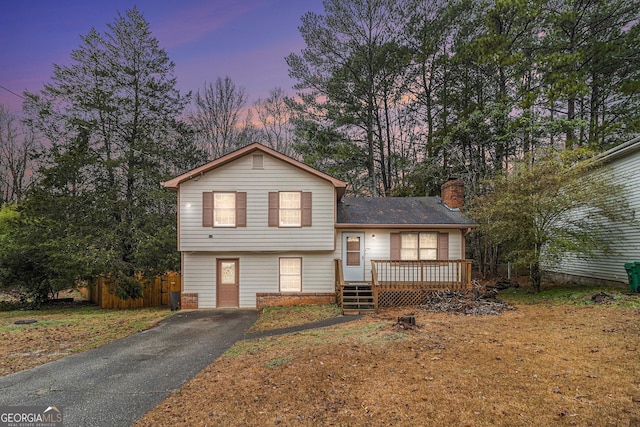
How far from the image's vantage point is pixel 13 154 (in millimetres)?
26391

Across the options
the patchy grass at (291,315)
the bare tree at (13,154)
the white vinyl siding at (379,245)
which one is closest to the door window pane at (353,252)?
the white vinyl siding at (379,245)

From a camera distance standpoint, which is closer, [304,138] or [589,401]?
[589,401]

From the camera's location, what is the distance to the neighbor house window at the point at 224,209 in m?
12.7

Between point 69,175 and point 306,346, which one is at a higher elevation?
point 69,175

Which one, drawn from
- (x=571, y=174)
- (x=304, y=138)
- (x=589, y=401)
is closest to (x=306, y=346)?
(x=589, y=401)

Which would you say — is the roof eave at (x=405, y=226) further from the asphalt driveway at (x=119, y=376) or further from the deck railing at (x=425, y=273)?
the asphalt driveway at (x=119, y=376)

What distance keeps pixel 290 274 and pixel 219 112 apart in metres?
18.2

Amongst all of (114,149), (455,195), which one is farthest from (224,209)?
(455,195)

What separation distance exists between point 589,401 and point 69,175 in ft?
65.4

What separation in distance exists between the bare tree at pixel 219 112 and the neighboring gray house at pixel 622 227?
23.5 metres

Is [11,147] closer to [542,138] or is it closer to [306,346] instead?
[306,346]

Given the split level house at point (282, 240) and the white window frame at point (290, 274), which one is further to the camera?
the white window frame at point (290, 274)

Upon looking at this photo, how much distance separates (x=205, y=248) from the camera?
12.5 m

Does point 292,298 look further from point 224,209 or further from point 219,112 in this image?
point 219,112
